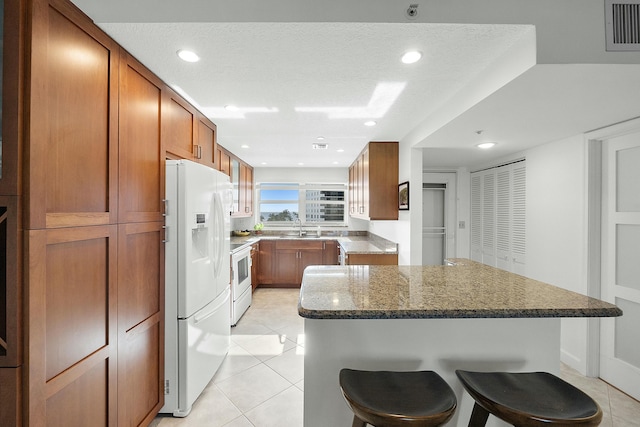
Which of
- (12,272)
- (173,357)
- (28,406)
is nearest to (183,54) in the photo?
(12,272)

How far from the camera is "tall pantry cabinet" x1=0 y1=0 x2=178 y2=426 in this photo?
1.02 m

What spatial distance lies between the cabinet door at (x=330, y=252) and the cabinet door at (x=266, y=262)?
908 mm

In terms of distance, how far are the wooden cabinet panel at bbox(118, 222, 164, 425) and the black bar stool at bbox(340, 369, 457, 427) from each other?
49.2 inches

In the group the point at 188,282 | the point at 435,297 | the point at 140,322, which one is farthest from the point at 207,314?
the point at 435,297

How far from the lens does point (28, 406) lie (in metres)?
1.02

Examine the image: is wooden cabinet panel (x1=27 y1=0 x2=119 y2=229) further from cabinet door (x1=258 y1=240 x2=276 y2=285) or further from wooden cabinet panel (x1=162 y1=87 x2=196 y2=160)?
cabinet door (x1=258 y1=240 x2=276 y2=285)

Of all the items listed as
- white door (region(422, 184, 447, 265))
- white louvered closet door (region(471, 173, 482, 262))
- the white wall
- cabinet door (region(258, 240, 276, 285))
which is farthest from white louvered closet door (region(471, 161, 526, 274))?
cabinet door (region(258, 240, 276, 285))

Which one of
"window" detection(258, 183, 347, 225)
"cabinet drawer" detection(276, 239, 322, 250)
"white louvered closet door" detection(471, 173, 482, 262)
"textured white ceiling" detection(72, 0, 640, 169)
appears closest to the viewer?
"textured white ceiling" detection(72, 0, 640, 169)

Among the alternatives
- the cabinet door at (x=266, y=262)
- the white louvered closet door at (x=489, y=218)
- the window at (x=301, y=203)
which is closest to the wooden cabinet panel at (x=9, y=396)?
the cabinet door at (x=266, y=262)

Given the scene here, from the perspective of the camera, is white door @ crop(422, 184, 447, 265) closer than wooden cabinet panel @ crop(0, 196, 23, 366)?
No

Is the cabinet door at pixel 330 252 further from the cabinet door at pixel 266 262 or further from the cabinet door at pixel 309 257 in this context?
the cabinet door at pixel 266 262

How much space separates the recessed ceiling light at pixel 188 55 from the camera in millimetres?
1511

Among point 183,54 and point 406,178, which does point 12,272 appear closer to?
point 183,54

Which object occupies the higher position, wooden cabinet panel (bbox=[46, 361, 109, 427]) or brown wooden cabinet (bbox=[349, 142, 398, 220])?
brown wooden cabinet (bbox=[349, 142, 398, 220])
